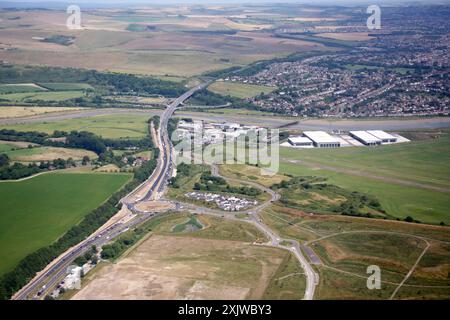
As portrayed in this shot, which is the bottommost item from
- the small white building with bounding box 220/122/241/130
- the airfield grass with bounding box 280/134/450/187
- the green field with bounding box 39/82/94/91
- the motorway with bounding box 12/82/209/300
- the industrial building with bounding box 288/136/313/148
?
the motorway with bounding box 12/82/209/300

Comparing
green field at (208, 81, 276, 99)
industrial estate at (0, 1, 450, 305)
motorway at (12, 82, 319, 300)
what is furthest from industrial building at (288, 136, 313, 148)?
green field at (208, 81, 276, 99)

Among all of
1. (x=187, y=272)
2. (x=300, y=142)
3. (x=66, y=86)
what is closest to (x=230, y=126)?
(x=300, y=142)

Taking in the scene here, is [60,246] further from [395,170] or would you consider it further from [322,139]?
[322,139]

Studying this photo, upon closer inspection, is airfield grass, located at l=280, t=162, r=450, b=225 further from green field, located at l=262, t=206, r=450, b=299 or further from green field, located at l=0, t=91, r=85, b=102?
green field, located at l=0, t=91, r=85, b=102

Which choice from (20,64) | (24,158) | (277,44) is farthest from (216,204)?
(277,44)

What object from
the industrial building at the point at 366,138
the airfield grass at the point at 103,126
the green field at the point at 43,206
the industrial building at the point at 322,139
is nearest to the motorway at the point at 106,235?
the green field at the point at 43,206

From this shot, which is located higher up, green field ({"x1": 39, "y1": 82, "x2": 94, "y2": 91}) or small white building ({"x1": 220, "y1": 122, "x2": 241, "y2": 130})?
green field ({"x1": 39, "y1": 82, "x2": 94, "y2": 91})

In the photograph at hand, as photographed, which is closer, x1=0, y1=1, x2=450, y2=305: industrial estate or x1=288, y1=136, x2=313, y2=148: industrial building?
x1=0, y1=1, x2=450, y2=305: industrial estate

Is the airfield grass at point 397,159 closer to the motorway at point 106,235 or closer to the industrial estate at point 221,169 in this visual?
the industrial estate at point 221,169
